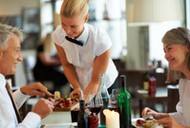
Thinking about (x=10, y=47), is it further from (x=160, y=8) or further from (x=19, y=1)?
(x=19, y=1)

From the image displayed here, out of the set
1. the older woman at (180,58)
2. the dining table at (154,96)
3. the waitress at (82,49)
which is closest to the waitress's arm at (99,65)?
the waitress at (82,49)

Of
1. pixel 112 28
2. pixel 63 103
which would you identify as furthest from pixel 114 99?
pixel 112 28

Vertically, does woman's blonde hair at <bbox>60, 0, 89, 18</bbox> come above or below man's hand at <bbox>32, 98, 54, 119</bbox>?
above

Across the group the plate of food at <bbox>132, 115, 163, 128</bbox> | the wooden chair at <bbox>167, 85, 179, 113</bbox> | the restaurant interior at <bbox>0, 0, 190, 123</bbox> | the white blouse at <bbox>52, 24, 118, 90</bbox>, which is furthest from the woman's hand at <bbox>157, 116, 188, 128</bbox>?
the restaurant interior at <bbox>0, 0, 190, 123</bbox>

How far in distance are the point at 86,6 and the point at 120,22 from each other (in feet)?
14.9

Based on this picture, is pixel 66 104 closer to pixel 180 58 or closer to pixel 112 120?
pixel 112 120

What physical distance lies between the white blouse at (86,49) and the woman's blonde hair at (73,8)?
219mm

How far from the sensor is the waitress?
6.74ft

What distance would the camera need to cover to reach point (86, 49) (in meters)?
2.34

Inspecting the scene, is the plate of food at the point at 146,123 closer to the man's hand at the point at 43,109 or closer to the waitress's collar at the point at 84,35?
the man's hand at the point at 43,109

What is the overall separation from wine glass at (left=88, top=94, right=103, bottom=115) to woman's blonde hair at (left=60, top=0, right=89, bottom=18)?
512 millimetres

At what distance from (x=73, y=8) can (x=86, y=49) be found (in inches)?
15.7

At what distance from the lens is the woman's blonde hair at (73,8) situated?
2008mm

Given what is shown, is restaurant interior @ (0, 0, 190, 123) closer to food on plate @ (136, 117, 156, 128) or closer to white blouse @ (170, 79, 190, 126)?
white blouse @ (170, 79, 190, 126)
